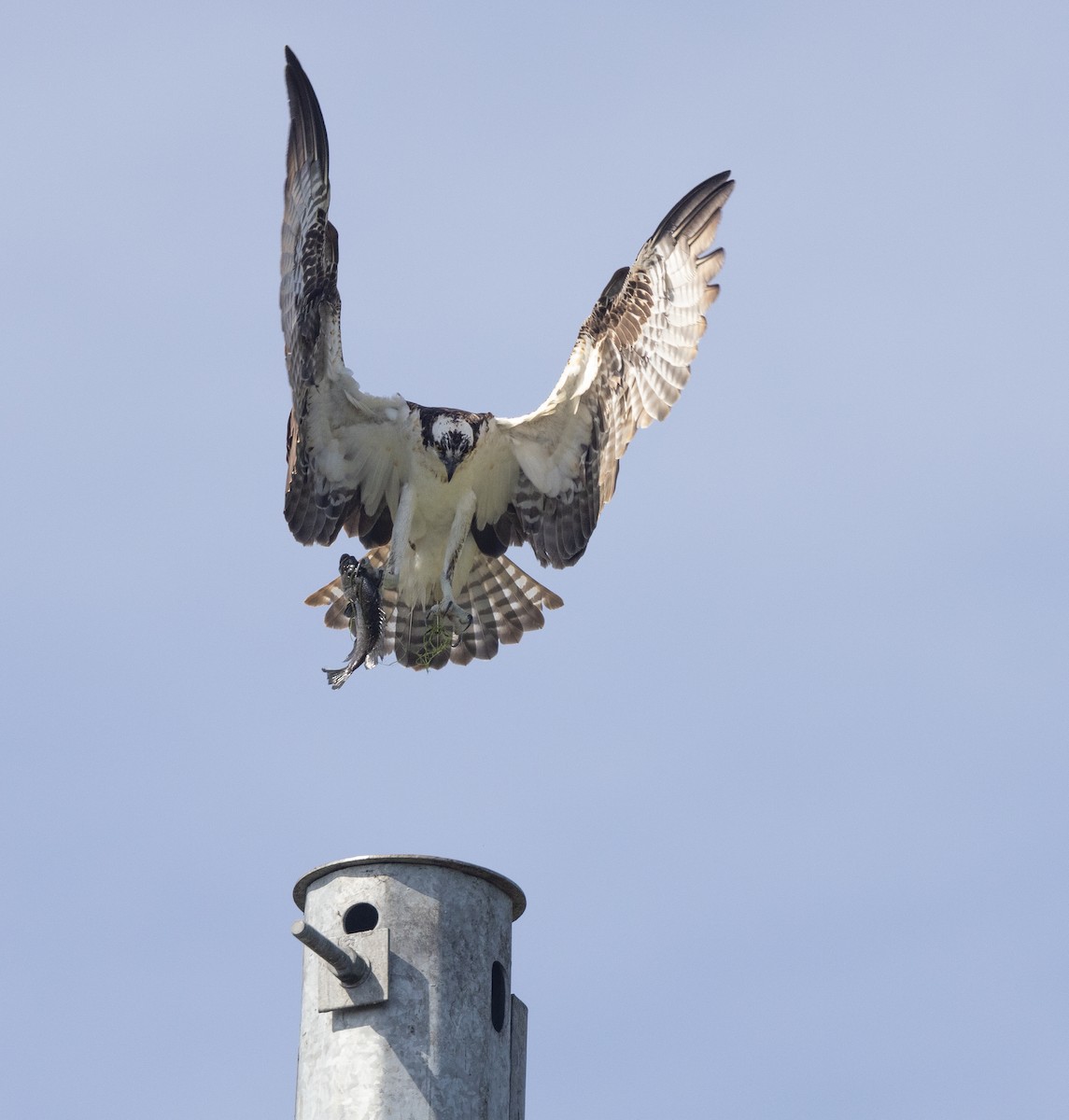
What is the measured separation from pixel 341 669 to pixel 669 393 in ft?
8.91

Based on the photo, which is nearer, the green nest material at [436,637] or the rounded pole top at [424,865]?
the rounded pole top at [424,865]

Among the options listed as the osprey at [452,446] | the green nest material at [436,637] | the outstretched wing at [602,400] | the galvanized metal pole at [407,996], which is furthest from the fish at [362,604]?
the galvanized metal pole at [407,996]

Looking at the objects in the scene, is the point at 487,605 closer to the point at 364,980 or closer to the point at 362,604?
the point at 362,604

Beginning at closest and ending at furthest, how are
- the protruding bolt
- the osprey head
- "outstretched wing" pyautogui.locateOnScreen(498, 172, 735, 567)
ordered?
the protruding bolt → the osprey head → "outstretched wing" pyautogui.locateOnScreen(498, 172, 735, 567)

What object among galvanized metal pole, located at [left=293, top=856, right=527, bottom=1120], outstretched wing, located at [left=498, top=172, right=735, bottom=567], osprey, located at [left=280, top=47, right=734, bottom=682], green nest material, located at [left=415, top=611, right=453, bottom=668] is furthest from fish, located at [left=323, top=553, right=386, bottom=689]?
galvanized metal pole, located at [left=293, top=856, right=527, bottom=1120]

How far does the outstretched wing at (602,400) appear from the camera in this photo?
12.1 m

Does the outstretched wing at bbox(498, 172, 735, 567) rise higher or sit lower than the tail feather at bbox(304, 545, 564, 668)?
higher

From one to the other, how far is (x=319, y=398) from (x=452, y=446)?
0.84m

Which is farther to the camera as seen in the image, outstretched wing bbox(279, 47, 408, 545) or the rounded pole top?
outstretched wing bbox(279, 47, 408, 545)

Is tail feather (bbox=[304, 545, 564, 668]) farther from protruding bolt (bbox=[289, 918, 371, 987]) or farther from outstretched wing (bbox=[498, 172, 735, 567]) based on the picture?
protruding bolt (bbox=[289, 918, 371, 987])

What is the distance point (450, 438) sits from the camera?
11.8m

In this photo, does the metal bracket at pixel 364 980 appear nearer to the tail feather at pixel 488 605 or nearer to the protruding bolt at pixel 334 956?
the protruding bolt at pixel 334 956

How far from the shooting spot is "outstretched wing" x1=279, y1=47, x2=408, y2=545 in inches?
444

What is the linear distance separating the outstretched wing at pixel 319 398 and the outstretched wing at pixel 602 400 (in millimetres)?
822
